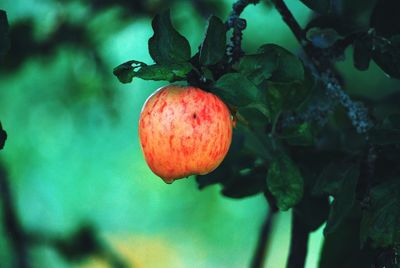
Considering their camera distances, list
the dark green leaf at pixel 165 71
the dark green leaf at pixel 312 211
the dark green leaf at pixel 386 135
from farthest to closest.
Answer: the dark green leaf at pixel 312 211 < the dark green leaf at pixel 386 135 < the dark green leaf at pixel 165 71

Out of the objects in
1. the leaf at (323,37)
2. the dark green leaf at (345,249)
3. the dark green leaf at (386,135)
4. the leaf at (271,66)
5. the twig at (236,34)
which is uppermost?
the leaf at (323,37)

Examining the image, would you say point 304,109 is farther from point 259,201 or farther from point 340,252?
point 259,201

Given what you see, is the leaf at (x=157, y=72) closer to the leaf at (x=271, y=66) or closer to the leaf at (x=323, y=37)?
the leaf at (x=271, y=66)

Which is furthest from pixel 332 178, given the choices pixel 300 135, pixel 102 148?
pixel 102 148

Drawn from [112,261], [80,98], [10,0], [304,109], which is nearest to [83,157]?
[80,98]

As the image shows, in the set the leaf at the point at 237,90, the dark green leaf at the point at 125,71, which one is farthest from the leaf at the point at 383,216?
the dark green leaf at the point at 125,71

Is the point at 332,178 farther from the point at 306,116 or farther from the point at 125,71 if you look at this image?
the point at 125,71
